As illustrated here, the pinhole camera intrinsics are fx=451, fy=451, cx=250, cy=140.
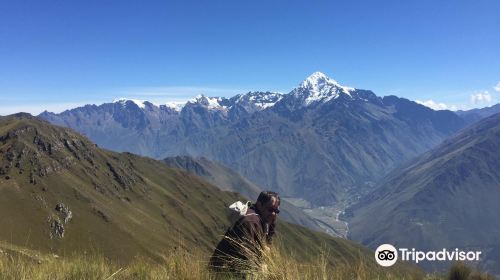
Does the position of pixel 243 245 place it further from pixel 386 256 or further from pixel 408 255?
pixel 408 255

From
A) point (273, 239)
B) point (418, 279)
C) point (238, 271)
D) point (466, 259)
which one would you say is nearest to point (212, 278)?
point (238, 271)

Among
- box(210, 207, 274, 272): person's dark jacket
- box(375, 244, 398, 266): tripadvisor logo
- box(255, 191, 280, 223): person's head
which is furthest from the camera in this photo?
box(255, 191, 280, 223): person's head

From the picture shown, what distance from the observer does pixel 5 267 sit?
260 inches

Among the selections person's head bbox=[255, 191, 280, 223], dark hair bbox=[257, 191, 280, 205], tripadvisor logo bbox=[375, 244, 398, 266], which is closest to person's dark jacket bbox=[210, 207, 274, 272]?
person's head bbox=[255, 191, 280, 223]

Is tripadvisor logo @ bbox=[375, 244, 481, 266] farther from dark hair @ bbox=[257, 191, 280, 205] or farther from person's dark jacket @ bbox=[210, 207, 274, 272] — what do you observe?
dark hair @ bbox=[257, 191, 280, 205]

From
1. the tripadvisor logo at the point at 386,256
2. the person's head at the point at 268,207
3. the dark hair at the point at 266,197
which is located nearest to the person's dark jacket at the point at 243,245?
the person's head at the point at 268,207

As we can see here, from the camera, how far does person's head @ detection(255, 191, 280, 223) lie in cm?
862

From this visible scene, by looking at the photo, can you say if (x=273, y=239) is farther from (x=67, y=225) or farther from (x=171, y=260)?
(x=67, y=225)

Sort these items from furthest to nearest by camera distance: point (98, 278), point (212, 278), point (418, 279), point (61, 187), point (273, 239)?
1. point (61, 187)
2. point (418, 279)
3. point (273, 239)
4. point (212, 278)
5. point (98, 278)

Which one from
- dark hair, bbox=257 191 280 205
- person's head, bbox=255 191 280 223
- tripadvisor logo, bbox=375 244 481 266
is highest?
dark hair, bbox=257 191 280 205

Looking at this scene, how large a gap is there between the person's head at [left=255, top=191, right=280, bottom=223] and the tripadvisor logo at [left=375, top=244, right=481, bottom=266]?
2.02 metres

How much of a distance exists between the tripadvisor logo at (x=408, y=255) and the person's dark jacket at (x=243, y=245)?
192 cm

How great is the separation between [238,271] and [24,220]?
16053 centimetres

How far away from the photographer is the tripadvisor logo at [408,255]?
736 cm
